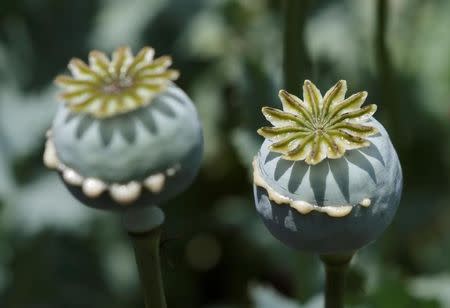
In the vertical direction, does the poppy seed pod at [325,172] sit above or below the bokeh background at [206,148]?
above

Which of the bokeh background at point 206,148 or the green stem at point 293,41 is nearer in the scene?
the green stem at point 293,41

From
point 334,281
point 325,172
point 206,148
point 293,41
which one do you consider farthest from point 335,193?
point 206,148

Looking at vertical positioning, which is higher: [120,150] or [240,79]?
[120,150]

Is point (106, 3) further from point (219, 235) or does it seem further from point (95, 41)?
point (219, 235)

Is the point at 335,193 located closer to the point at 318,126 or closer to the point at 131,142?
the point at 318,126

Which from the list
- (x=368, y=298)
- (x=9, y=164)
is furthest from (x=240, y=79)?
(x=9, y=164)

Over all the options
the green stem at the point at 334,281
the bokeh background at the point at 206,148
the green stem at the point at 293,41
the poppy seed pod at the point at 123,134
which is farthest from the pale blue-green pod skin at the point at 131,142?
the bokeh background at the point at 206,148

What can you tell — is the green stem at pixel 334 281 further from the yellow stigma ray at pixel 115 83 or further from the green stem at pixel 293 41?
the green stem at pixel 293 41
